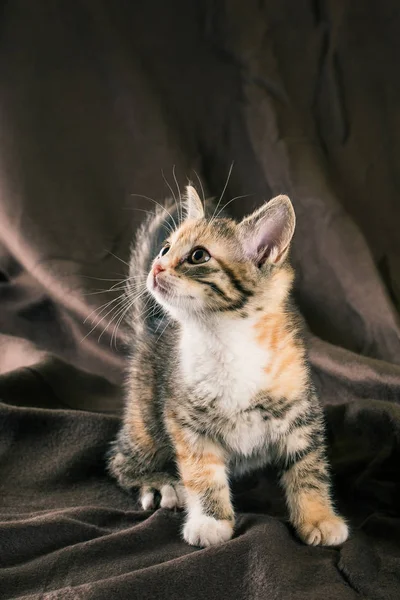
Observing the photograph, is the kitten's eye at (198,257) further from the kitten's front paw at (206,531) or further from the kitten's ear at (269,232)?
the kitten's front paw at (206,531)

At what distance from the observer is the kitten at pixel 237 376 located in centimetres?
118

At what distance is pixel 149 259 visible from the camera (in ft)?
4.99

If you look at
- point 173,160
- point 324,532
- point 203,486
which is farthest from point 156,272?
point 173,160

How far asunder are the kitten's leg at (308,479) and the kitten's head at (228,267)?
246 mm

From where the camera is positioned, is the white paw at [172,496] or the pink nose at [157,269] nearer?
the pink nose at [157,269]

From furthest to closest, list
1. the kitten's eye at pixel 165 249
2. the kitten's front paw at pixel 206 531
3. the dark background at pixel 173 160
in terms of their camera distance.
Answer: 1. the dark background at pixel 173 160
2. the kitten's eye at pixel 165 249
3. the kitten's front paw at pixel 206 531

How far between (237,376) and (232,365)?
0.02 m

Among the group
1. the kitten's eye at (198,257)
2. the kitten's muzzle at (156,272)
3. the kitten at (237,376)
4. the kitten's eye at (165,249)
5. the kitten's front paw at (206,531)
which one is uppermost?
the kitten's muzzle at (156,272)

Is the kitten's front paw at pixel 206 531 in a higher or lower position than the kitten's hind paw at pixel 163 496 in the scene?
higher

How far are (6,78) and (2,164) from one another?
27 centimetres

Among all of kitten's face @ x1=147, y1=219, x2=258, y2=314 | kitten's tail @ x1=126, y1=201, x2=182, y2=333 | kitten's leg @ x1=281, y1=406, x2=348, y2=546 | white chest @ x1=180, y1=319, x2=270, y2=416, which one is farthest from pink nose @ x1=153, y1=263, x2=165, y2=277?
kitten's leg @ x1=281, y1=406, x2=348, y2=546

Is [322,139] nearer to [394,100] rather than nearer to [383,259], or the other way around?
[394,100]

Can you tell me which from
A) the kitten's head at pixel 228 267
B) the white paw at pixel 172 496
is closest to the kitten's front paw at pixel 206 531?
the white paw at pixel 172 496

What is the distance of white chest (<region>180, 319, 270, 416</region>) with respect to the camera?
119 centimetres
